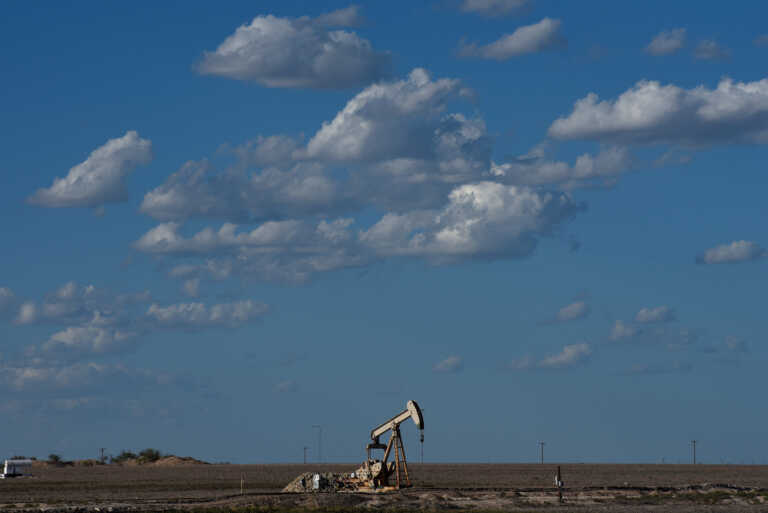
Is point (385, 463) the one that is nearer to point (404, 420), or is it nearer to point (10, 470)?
point (404, 420)

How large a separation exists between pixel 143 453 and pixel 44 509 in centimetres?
13968

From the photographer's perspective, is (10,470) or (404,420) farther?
(10,470)

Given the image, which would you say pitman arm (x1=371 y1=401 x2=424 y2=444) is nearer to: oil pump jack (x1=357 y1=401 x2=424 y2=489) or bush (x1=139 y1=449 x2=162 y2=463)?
oil pump jack (x1=357 y1=401 x2=424 y2=489)

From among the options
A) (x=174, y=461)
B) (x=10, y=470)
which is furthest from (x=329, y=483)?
(x=174, y=461)

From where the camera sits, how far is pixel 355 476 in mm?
69312

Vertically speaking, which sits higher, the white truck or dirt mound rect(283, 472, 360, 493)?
the white truck

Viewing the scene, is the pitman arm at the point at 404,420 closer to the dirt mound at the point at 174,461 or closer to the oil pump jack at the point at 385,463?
the oil pump jack at the point at 385,463

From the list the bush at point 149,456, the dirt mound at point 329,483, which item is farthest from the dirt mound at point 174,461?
the dirt mound at point 329,483

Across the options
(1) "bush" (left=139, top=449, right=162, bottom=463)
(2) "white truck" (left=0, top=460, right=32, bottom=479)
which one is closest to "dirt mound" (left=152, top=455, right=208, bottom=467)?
(1) "bush" (left=139, top=449, right=162, bottom=463)

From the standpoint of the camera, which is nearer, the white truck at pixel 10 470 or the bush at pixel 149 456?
the white truck at pixel 10 470

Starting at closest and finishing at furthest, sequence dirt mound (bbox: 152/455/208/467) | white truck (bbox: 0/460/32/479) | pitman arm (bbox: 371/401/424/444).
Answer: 1. pitman arm (bbox: 371/401/424/444)
2. white truck (bbox: 0/460/32/479)
3. dirt mound (bbox: 152/455/208/467)

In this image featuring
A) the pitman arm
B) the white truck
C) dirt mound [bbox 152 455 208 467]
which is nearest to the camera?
the pitman arm

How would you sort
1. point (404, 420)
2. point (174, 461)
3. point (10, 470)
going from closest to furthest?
point (404, 420) < point (10, 470) < point (174, 461)

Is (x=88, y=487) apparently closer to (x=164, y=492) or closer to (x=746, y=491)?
(x=164, y=492)
